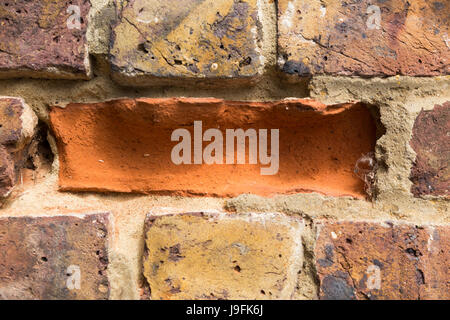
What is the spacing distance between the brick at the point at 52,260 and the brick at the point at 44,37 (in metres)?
0.20

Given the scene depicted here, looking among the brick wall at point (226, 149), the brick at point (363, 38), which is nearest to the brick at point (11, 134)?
the brick wall at point (226, 149)

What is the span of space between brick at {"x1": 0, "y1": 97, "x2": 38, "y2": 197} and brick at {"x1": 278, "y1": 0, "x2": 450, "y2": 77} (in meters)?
0.34

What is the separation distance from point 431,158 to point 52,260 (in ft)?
1.66

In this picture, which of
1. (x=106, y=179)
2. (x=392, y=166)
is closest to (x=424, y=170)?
(x=392, y=166)

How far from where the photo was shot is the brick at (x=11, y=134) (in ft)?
1.79

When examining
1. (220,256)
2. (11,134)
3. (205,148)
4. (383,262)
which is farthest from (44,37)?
(383,262)

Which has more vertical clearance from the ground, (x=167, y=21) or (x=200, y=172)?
(x=167, y=21)

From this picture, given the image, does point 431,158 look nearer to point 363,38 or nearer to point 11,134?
point 363,38

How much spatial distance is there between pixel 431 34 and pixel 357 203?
0.80 ft

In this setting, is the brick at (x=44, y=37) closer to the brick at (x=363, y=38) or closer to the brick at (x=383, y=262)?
the brick at (x=363, y=38)

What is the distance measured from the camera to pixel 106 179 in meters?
0.58

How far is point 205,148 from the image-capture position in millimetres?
583

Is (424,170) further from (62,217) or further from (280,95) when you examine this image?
(62,217)

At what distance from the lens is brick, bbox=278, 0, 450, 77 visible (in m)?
0.55
